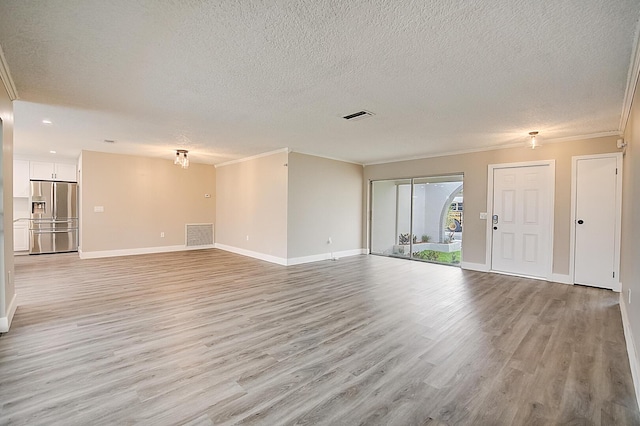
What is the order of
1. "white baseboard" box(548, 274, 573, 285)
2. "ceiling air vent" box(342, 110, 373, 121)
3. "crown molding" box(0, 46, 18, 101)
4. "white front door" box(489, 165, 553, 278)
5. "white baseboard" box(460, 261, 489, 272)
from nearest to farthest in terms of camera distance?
"crown molding" box(0, 46, 18, 101) → "ceiling air vent" box(342, 110, 373, 121) → "white baseboard" box(548, 274, 573, 285) → "white front door" box(489, 165, 553, 278) → "white baseboard" box(460, 261, 489, 272)

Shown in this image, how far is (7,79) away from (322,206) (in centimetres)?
526

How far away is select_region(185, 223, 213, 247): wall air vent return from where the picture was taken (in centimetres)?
827

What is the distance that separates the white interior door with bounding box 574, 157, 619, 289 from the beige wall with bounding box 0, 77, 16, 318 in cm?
756

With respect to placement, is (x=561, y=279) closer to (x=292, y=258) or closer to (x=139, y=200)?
(x=292, y=258)

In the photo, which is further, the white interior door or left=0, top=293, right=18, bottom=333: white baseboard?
the white interior door

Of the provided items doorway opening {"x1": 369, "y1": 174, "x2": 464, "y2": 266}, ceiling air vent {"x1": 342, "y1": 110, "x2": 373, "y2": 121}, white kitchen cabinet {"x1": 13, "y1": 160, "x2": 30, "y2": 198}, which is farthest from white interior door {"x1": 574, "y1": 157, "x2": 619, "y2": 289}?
white kitchen cabinet {"x1": 13, "y1": 160, "x2": 30, "y2": 198}

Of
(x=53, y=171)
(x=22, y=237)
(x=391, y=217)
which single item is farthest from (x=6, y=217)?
(x=391, y=217)

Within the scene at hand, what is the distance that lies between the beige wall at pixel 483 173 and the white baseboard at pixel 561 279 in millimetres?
53

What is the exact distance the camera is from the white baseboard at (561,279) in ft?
15.9

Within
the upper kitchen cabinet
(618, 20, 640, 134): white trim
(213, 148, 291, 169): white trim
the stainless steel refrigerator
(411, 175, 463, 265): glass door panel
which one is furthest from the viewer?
the upper kitchen cabinet

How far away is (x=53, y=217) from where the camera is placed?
7242 mm

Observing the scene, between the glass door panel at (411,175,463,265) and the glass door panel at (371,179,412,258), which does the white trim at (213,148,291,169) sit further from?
the glass door panel at (411,175,463,265)

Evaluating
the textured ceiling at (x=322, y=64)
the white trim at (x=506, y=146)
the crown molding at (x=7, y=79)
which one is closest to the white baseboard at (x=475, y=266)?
the white trim at (x=506, y=146)

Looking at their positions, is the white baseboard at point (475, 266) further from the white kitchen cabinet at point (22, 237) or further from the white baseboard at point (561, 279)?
the white kitchen cabinet at point (22, 237)
